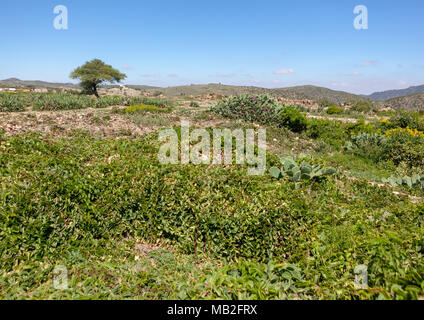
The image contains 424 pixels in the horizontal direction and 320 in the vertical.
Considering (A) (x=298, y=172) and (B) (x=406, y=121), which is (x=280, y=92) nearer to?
(B) (x=406, y=121)

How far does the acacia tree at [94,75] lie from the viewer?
2989 centimetres

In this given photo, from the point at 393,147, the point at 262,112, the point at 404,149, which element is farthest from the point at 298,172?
the point at 262,112

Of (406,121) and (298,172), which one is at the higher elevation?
(406,121)

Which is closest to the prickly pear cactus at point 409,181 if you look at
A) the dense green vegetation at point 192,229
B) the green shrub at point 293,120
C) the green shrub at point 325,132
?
the dense green vegetation at point 192,229

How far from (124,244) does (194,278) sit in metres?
1.25

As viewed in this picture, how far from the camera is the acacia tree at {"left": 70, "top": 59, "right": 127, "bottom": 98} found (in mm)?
29891

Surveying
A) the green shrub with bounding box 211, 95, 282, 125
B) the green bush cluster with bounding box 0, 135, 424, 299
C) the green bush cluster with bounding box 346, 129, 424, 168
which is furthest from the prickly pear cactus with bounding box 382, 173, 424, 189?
the green shrub with bounding box 211, 95, 282, 125

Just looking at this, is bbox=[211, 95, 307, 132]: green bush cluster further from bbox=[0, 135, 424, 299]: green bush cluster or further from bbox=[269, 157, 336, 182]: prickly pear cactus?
bbox=[0, 135, 424, 299]: green bush cluster

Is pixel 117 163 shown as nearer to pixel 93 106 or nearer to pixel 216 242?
pixel 216 242

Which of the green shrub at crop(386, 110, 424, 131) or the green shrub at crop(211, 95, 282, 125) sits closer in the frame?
the green shrub at crop(211, 95, 282, 125)

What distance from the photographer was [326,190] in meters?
4.86

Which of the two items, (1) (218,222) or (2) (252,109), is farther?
(2) (252,109)

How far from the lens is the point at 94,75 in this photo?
98.2ft
